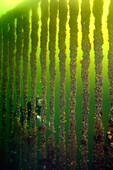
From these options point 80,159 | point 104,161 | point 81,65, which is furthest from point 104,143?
point 81,65

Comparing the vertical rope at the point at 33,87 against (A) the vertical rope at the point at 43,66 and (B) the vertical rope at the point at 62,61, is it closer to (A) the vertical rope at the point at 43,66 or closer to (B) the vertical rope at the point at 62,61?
(A) the vertical rope at the point at 43,66

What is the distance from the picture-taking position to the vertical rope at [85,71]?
1837 mm

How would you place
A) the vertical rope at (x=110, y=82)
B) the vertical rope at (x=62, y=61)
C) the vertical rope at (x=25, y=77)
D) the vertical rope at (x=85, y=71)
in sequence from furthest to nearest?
the vertical rope at (x=25, y=77)
the vertical rope at (x=62, y=61)
the vertical rope at (x=85, y=71)
the vertical rope at (x=110, y=82)

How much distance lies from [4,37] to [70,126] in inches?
68.1

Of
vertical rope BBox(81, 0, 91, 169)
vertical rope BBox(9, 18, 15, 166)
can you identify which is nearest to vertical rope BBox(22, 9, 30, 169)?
vertical rope BBox(9, 18, 15, 166)

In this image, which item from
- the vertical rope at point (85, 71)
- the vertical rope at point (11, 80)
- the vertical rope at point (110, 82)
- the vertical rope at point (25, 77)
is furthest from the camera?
the vertical rope at point (11, 80)

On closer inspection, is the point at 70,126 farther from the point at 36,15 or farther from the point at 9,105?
the point at 36,15

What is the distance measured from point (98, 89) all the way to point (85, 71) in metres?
0.27

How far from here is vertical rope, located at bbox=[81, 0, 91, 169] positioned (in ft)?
6.03

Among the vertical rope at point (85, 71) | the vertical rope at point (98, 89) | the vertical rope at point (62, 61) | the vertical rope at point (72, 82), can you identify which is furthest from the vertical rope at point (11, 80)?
the vertical rope at point (98, 89)

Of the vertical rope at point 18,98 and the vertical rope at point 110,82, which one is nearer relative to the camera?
the vertical rope at point 110,82

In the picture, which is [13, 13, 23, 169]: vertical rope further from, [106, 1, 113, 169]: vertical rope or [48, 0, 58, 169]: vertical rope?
[106, 1, 113, 169]: vertical rope

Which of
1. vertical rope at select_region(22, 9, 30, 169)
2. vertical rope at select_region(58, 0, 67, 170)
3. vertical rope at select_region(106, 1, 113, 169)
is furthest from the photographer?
vertical rope at select_region(22, 9, 30, 169)

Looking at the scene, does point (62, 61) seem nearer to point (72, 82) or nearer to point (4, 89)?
point (72, 82)
